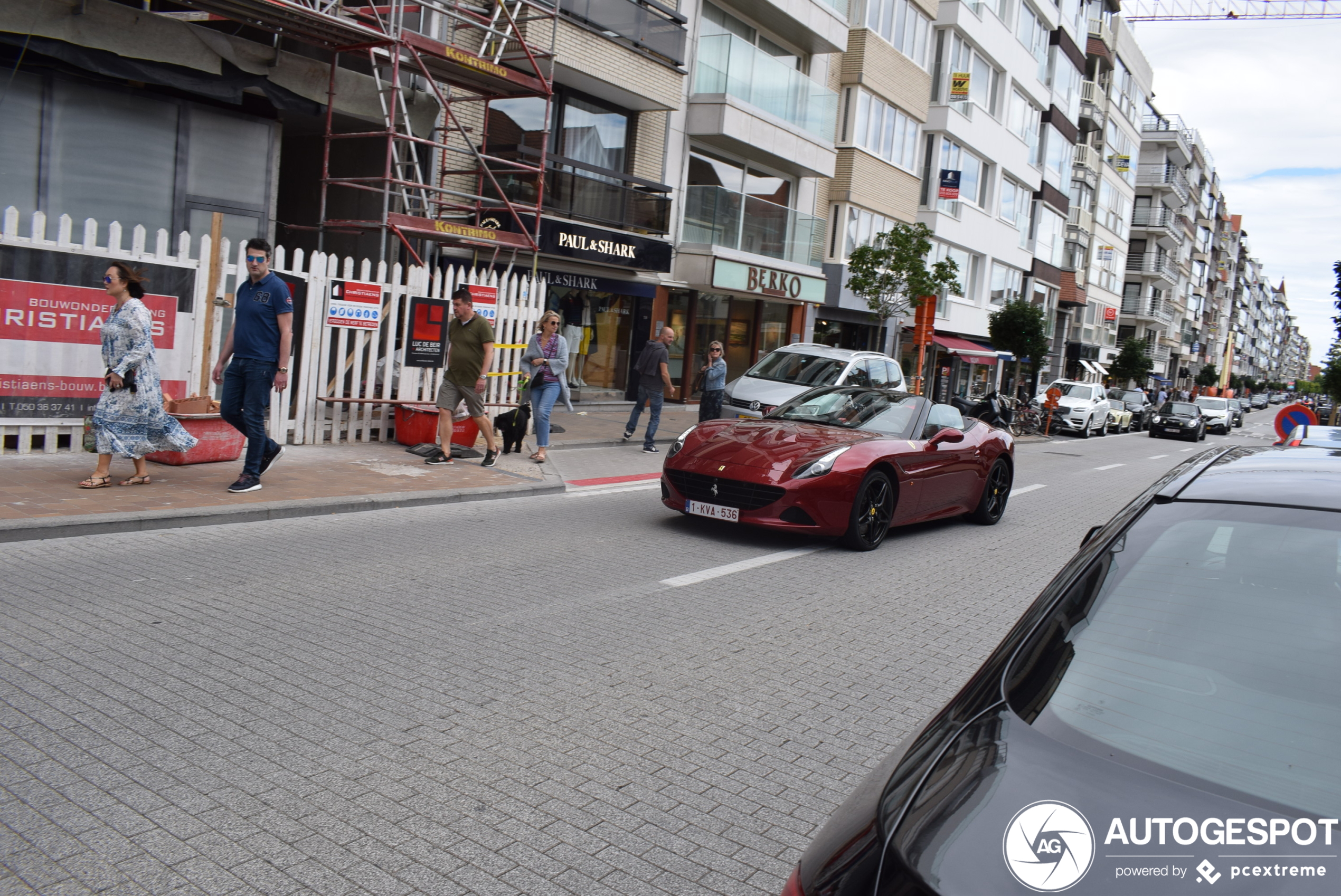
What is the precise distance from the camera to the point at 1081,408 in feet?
112

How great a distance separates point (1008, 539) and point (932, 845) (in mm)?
8834

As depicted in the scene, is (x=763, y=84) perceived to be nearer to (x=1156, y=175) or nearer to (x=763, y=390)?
(x=763, y=390)

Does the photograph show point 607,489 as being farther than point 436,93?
No

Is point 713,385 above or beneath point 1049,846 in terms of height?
above

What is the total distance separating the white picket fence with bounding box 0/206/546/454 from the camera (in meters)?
9.49

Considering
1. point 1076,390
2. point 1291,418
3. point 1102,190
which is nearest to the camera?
point 1291,418

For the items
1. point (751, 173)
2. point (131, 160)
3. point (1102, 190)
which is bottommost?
point (131, 160)

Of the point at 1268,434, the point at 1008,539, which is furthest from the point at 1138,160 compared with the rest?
the point at 1008,539

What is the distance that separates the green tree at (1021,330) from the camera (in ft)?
121

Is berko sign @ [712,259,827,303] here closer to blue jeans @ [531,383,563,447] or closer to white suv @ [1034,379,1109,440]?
white suv @ [1034,379,1109,440]

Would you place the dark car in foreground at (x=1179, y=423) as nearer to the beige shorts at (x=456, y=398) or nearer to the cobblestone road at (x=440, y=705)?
the beige shorts at (x=456, y=398)

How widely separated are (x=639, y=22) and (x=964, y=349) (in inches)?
810

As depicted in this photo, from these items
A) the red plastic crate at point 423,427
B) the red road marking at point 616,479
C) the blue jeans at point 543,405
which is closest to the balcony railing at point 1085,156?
the red road marking at point 616,479

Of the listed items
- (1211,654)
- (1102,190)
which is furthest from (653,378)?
(1102,190)
